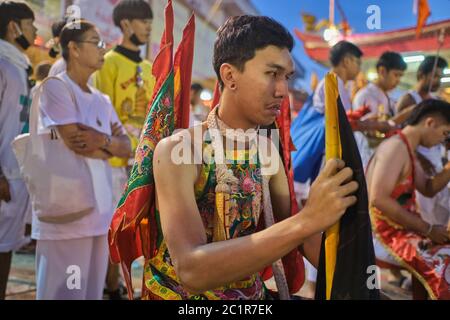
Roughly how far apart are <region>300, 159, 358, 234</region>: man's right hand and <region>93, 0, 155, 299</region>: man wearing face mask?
2.49 m

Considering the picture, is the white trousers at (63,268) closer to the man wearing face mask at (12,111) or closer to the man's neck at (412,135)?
the man wearing face mask at (12,111)

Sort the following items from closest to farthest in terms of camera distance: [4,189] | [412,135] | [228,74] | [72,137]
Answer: [228,74] < [72,137] < [4,189] < [412,135]

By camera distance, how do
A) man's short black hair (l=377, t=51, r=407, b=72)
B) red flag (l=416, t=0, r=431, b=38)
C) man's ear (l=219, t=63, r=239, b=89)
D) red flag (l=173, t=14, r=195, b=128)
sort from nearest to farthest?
1. man's ear (l=219, t=63, r=239, b=89)
2. red flag (l=173, t=14, r=195, b=128)
3. man's short black hair (l=377, t=51, r=407, b=72)
4. red flag (l=416, t=0, r=431, b=38)

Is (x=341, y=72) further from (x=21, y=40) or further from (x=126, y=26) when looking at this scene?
(x=21, y=40)

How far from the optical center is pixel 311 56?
1614 cm

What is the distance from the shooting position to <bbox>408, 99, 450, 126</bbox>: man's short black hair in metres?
2.99

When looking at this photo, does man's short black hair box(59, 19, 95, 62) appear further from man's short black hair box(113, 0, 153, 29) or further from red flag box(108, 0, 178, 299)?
red flag box(108, 0, 178, 299)

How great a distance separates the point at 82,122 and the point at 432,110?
2208mm

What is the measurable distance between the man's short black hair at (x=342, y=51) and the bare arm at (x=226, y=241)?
312cm

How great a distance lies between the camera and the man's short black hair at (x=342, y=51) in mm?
4090

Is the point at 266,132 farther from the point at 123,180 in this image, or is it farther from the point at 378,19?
the point at 123,180

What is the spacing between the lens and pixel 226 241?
119cm

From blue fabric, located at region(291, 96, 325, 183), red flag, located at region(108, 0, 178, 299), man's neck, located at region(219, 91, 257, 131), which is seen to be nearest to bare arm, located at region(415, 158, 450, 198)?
blue fabric, located at region(291, 96, 325, 183)

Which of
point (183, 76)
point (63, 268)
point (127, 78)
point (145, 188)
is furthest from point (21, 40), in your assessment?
point (145, 188)
